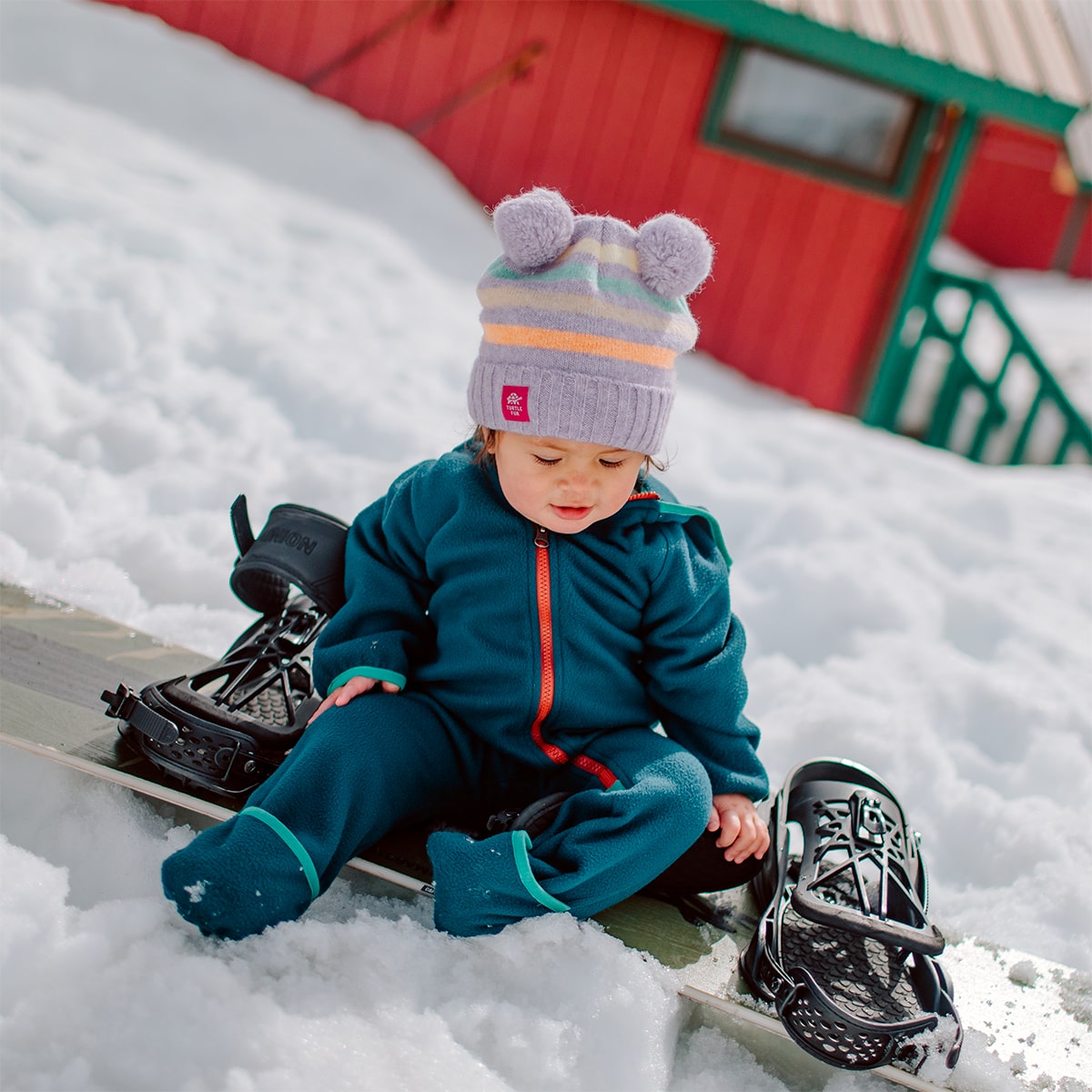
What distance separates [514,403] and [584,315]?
18cm

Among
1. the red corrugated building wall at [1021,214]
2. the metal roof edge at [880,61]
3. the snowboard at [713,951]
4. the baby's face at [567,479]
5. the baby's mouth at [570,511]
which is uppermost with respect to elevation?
the red corrugated building wall at [1021,214]

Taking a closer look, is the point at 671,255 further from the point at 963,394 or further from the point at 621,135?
the point at 963,394

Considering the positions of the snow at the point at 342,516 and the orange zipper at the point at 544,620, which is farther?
the orange zipper at the point at 544,620

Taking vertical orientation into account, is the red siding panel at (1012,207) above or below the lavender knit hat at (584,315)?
above

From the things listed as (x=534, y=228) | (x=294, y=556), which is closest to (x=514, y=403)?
(x=534, y=228)

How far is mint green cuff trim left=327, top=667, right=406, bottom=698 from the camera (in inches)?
69.7

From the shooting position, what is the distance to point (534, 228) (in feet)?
5.16

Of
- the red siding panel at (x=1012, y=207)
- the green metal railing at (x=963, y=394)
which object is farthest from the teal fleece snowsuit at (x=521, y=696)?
the red siding panel at (x=1012, y=207)

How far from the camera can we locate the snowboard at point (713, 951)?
162cm

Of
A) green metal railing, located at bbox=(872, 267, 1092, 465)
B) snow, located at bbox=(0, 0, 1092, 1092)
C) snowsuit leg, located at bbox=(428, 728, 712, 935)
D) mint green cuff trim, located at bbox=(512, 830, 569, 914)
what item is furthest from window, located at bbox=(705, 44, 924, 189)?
mint green cuff trim, located at bbox=(512, 830, 569, 914)

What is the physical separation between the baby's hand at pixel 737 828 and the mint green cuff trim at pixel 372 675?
1.88ft

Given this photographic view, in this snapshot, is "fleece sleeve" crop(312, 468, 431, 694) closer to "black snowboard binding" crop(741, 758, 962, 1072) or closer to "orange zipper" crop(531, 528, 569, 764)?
"orange zipper" crop(531, 528, 569, 764)

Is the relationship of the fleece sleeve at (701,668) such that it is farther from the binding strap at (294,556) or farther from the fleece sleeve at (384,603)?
the binding strap at (294,556)

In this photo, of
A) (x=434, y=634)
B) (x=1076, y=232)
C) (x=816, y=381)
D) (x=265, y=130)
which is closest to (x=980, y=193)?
(x=1076, y=232)
